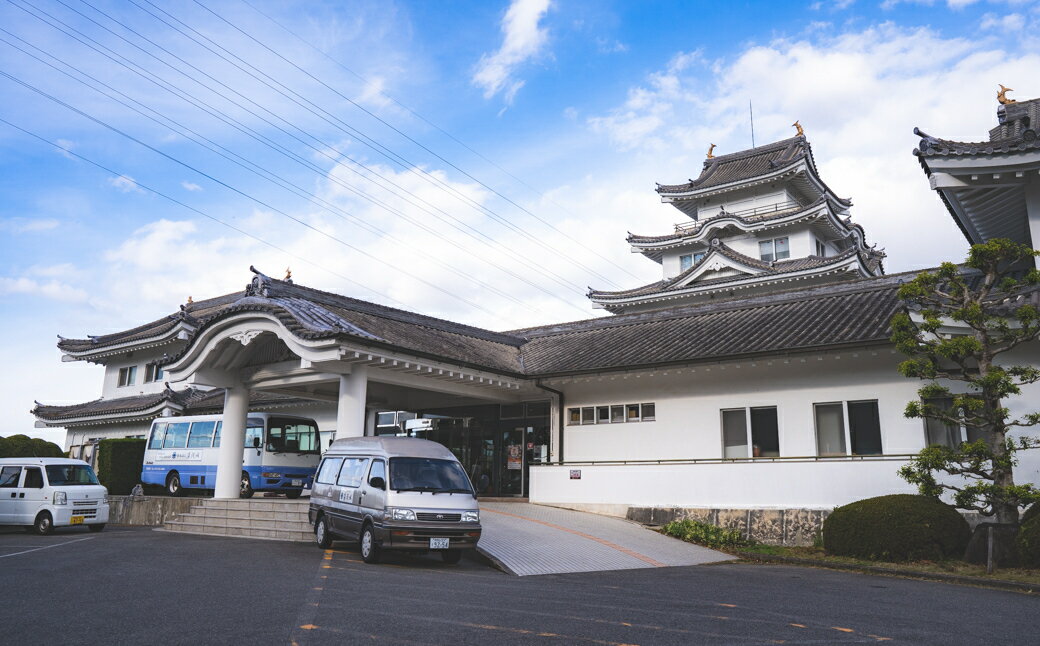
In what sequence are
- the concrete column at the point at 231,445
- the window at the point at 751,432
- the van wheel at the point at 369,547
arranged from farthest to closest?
the concrete column at the point at 231,445 → the window at the point at 751,432 → the van wheel at the point at 369,547

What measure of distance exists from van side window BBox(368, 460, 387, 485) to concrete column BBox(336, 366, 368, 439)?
3.34 meters

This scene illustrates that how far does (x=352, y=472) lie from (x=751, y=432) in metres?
9.39

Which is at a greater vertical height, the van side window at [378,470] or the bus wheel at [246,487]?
the van side window at [378,470]

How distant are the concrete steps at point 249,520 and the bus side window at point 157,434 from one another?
8.79m

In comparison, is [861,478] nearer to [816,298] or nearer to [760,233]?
[816,298]

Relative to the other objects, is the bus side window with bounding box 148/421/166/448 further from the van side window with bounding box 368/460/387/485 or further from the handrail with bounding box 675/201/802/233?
the handrail with bounding box 675/201/802/233

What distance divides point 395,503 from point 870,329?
1053cm

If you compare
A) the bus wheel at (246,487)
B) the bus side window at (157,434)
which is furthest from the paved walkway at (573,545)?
the bus side window at (157,434)

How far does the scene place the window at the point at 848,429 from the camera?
15.5m

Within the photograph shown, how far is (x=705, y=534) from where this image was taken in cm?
1553

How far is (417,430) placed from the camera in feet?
79.7

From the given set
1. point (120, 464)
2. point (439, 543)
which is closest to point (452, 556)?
point (439, 543)

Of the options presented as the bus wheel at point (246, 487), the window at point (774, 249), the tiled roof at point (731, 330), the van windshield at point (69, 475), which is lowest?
the bus wheel at point (246, 487)

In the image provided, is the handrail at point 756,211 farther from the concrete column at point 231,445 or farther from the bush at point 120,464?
the bush at point 120,464
